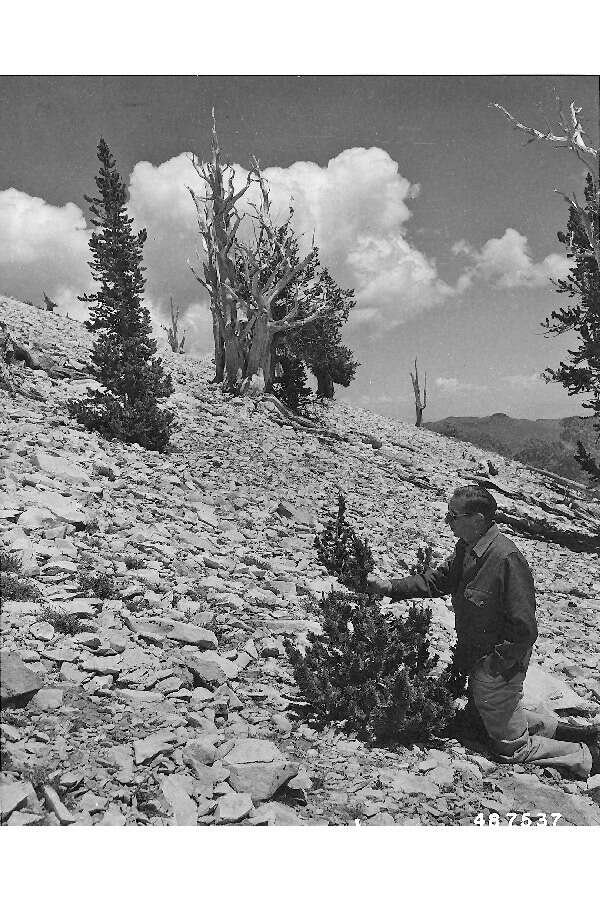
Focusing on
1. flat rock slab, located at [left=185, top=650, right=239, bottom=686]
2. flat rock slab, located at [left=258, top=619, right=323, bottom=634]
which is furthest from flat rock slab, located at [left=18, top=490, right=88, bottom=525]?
flat rock slab, located at [left=185, top=650, right=239, bottom=686]

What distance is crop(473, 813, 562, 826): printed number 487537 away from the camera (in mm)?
3004

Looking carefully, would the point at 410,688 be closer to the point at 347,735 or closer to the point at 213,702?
the point at 347,735

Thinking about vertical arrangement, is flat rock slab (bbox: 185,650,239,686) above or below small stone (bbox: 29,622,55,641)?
below

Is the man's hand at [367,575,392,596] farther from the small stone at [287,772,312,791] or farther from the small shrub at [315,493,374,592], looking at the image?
the small shrub at [315,493,374,592]

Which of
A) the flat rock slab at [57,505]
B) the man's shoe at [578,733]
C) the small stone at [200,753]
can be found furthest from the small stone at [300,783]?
the flat rock slab at [57,505]

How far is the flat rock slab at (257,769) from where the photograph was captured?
286cm

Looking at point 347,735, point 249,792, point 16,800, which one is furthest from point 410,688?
point 16,800

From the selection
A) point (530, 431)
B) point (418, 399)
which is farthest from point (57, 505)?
point (530, 431)

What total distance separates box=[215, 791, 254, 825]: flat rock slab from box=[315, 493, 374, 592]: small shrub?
3.01m

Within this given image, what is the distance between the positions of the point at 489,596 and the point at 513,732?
865 millimetres

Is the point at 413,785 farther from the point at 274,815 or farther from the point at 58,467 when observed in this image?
the point at 58,467

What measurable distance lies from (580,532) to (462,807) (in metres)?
8.74

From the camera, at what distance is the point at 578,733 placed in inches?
149

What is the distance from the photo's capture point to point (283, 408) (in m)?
17.0
